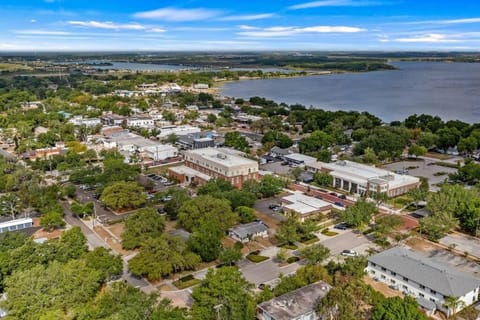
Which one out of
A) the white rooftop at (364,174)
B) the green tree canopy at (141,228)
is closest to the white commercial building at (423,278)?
the white rooftop at (364,174)

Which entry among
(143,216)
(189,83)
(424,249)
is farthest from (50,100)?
(424,249)

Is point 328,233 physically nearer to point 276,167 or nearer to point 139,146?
point 276,167

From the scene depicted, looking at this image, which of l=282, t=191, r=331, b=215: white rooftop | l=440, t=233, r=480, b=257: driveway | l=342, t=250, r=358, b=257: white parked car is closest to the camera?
l=342, t=250, r=358, b=257: white parked car

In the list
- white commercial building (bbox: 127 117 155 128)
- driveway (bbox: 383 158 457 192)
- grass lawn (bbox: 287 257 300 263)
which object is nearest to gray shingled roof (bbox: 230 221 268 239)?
grass lawn (bbox: 287 257 300 263)

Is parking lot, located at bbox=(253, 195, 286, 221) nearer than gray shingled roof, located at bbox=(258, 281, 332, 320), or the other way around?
gray shingled roof, located at bbox=(258, 281, 332, 320)

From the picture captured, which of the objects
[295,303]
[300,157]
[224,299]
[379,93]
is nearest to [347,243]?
[295,303]

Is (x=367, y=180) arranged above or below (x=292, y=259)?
above

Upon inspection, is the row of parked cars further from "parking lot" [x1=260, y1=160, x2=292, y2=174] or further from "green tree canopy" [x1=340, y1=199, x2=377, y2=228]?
"green tree canopy" [x1=340, y1=199, x2=377, y2=228]
